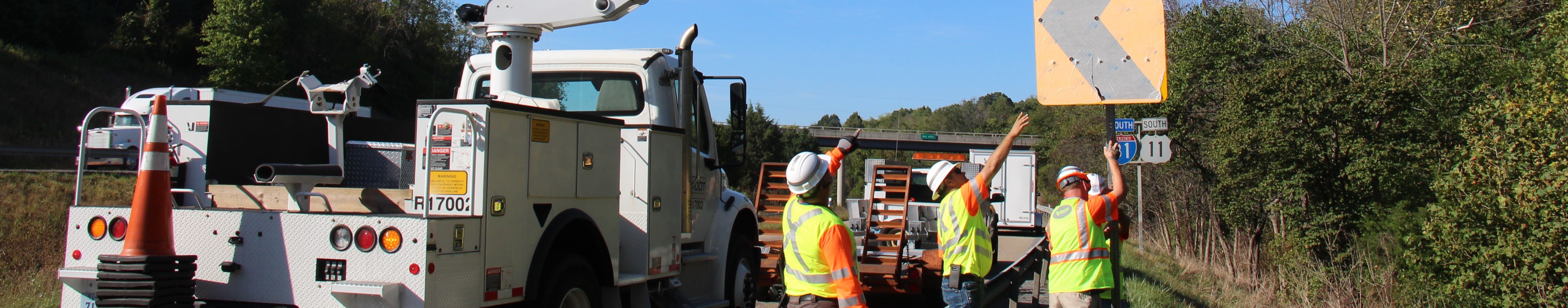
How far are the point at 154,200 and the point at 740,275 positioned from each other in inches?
171

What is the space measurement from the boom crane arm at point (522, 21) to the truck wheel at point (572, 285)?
151cm

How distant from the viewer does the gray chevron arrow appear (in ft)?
13.3

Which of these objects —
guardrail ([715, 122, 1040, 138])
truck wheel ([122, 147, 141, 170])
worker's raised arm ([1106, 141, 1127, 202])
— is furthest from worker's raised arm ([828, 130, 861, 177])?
guardrail ([715, 122, 1040, 138])

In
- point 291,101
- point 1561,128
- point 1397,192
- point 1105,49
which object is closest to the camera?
point 1105,49

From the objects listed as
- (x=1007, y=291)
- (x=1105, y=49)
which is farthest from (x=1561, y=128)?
(x=1105, y=49)

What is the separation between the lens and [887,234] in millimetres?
11438

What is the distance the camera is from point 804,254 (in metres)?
4.30

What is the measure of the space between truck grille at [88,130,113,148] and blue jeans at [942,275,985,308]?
1437 cm

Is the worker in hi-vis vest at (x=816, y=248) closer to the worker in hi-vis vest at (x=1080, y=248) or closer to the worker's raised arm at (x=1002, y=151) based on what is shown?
the worker's raised arm at (x=1002, y=151)

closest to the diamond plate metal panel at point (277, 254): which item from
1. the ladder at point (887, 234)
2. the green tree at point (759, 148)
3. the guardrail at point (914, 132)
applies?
the ladder at point (887, 234)

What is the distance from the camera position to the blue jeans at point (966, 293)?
20.4ft

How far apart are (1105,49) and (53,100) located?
34.5m

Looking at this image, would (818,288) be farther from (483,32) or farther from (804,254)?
(483,32)

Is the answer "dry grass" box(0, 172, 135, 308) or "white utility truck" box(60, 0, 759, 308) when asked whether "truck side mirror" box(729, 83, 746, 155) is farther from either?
"dry grass" box(0, 172, 135, 308)
